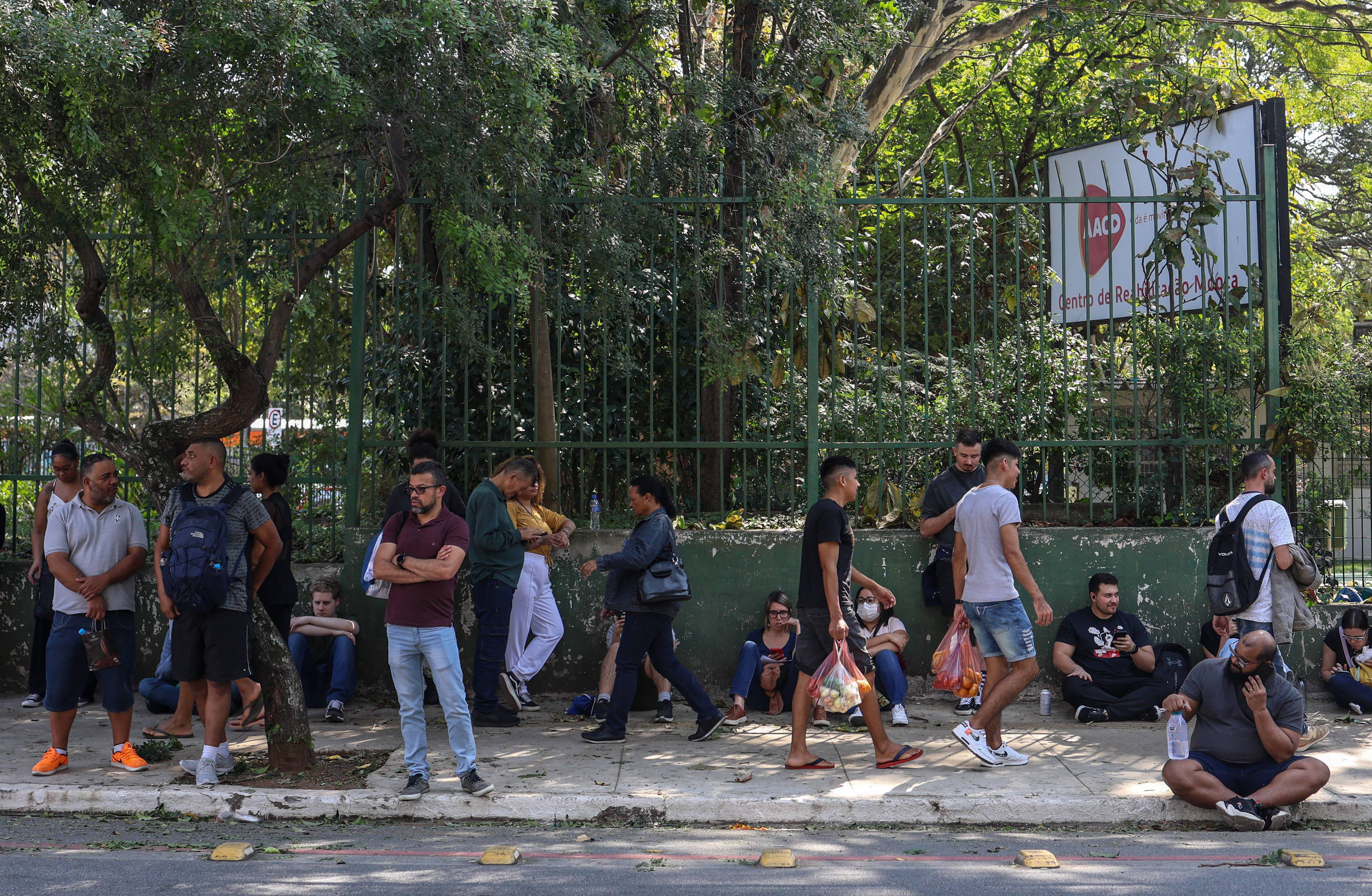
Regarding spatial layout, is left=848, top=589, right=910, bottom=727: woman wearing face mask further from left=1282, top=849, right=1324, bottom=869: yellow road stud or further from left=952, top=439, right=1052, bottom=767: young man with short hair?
left=1282, top=849, right=1324, bottom=869: yellow road stud

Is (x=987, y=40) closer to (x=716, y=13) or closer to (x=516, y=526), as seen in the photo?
(x=716, y=13)

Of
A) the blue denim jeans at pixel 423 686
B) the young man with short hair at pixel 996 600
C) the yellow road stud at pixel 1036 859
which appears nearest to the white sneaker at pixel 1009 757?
the young man with short hair at pixel 996 600

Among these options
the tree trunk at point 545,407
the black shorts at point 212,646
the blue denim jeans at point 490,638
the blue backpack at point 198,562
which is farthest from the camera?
the tree trunk at point 545,407

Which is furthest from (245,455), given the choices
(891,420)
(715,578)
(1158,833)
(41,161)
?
(1158,833)

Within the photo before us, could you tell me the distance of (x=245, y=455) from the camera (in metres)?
9.11

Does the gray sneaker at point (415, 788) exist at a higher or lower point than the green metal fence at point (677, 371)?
lower

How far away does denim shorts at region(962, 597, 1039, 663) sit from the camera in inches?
256

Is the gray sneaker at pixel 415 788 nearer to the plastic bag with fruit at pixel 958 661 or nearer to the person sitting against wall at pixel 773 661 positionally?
the person sitting against wall at pixel 773 661

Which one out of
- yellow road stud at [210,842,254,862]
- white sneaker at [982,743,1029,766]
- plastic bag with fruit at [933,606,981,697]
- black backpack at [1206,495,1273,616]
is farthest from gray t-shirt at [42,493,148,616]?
black backpack at [1206,495,1273,616]

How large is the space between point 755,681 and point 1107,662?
2.42 metres

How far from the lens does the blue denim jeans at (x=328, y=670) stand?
8.01m

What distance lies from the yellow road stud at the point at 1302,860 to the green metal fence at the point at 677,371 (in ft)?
11.9

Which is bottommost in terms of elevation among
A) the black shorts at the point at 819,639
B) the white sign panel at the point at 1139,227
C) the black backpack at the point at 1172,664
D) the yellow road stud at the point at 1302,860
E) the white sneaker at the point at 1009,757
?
the yellow road stud at the point at 1302,860

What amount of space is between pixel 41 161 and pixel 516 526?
358 centimetres
